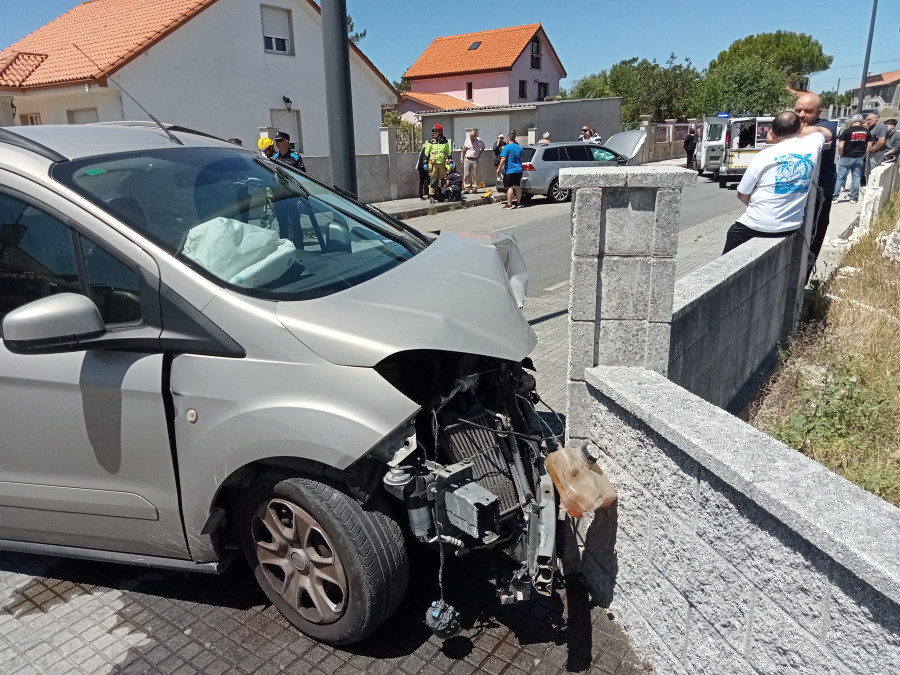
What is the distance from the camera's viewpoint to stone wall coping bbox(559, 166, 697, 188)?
110 inches

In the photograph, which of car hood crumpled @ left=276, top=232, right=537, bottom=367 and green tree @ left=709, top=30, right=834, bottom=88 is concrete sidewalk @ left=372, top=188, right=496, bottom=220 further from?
green tree @ left=709, top=30, right=834, bottom=88

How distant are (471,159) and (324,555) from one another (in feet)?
65.5

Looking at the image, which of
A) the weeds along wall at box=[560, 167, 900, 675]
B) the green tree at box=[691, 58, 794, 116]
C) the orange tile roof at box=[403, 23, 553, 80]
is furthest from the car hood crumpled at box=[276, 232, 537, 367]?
the orange tile roof at box=[403, 23, 553, 80]

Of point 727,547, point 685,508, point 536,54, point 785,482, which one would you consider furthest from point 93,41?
point 536,54

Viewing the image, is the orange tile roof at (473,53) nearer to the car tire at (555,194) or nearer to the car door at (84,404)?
the car tire at (555,194)

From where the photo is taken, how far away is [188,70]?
21.8m

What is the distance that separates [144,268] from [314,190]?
145 cm

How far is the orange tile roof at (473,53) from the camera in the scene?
53641 millimetres

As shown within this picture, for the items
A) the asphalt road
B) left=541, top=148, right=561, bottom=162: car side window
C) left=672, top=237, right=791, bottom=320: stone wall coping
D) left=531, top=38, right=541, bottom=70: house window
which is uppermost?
left=531, top=38, right=541, bottom=70: house window

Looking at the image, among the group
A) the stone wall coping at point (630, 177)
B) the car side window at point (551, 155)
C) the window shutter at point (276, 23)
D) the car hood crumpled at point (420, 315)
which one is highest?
the window shutter at point (276, 23)

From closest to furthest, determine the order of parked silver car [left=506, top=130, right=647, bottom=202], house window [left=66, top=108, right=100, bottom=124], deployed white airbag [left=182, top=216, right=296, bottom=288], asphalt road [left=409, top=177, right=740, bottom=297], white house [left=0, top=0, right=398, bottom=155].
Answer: deployed white airbag [left=182, top=216, right=296, bottom=288] < asphalt road [left=409, top=177, right=740, bottom=297] < parked silver car [left=506, top=130, right=647, bottom=202] < white house [left=0, top=0, right=398, bottom=155] < house window [left=66, top=108, right=100, bottom=124]

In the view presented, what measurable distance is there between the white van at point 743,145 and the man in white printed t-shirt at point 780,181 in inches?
675

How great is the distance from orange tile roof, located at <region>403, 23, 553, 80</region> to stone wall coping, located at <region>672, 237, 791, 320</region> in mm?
50964

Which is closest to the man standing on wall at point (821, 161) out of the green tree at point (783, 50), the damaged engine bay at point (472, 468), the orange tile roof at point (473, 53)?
the damaged engine bay at point (472, 468)
